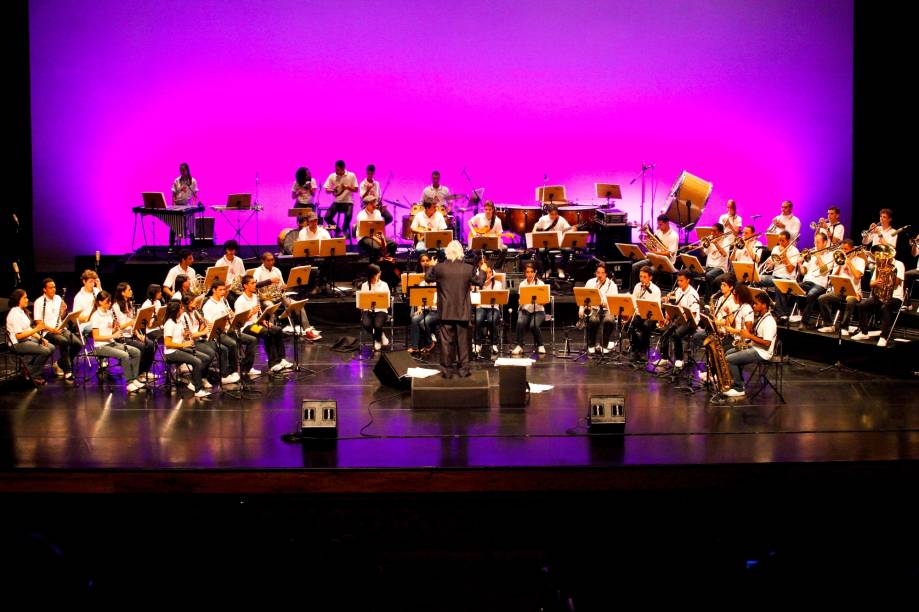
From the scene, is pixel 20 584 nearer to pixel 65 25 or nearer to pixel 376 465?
pixel 376 465

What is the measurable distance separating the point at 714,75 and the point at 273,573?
46.6 ft

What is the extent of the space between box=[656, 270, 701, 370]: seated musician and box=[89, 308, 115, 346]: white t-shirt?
6.12 meters

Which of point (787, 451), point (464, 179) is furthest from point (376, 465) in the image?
point (464, 179)

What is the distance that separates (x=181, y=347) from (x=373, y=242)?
4730mm

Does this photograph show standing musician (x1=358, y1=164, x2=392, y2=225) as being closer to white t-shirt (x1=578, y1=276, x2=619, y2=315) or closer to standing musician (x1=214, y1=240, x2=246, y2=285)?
standing musician (x1=214, y1=240, x2=246, y2=285)

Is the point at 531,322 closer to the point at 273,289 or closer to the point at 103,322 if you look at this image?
the point at 273,289

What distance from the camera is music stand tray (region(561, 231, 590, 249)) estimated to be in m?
13.3

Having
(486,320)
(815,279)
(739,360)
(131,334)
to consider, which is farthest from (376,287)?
(815,279)

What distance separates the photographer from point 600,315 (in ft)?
38.0

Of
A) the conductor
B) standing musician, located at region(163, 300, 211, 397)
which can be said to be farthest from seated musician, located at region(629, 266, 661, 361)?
standing musician, located at region(163, 300, 211, 397)

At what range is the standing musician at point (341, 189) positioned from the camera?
15.2 metres

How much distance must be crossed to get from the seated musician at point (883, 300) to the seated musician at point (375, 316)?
5734mm

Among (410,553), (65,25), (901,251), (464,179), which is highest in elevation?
(65,25)

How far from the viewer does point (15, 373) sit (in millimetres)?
10461
